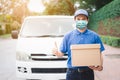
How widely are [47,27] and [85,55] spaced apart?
485cm

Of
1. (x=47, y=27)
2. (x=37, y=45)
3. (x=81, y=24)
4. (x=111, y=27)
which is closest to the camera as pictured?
(x=81, y=24)

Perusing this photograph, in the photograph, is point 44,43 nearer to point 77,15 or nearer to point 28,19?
point 28,19

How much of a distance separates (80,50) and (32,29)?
4.81 m

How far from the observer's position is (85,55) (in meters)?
4.70

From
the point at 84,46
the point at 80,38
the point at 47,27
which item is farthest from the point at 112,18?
the point at 84,46

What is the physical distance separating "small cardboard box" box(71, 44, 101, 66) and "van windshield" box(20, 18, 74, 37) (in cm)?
444

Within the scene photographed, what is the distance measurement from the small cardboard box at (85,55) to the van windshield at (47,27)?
4440 mm

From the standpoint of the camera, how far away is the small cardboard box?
4.68 meters

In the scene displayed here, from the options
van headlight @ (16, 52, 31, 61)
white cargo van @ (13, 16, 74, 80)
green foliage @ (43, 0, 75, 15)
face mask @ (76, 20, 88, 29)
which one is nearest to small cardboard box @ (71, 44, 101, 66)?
face mask @ (76, 20, 88, 29)

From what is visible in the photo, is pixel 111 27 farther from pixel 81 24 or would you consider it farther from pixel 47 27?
pixel 81 24

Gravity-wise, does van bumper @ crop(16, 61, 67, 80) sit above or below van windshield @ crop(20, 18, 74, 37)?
below

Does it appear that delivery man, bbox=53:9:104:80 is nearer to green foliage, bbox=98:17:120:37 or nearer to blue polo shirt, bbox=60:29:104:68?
blue polo shirt, bbox=60:29:104:68

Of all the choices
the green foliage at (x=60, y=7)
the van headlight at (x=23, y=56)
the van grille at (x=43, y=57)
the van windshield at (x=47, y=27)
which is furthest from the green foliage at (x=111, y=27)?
the green foliage at (x=60, y=7)

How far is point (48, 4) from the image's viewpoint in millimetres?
65750
